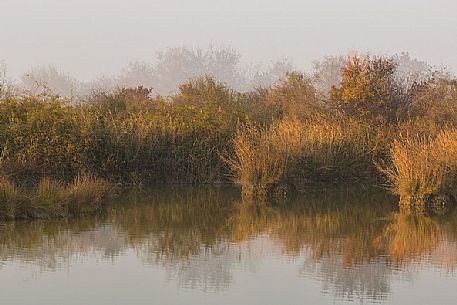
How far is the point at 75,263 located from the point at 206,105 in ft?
51.0

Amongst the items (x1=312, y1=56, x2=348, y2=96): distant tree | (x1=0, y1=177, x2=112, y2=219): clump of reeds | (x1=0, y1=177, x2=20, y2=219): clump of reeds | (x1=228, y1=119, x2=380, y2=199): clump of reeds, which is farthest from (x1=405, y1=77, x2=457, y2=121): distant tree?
(x1=312, y1=56, x2=348, y2=96): distant tree

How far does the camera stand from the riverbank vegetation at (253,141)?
1875 centimetres

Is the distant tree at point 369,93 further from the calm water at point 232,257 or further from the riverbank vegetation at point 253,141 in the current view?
the calm water at point 232,257

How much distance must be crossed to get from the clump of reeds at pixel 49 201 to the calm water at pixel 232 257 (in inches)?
18.7

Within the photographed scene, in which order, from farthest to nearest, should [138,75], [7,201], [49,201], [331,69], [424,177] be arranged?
[138,75] < [331,69] < [424,177] < [49,201] < [7,201]

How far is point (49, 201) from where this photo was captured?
1440 cm

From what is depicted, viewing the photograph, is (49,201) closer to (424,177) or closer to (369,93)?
(424,177)

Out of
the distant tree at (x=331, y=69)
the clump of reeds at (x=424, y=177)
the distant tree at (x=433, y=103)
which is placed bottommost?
the clump of reeds at (x=424, y=177)

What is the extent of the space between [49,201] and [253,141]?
24.1 feet

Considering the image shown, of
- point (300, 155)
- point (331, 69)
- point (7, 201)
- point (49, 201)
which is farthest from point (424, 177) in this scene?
point (331, 69)

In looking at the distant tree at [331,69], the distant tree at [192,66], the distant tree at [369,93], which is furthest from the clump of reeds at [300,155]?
the distant tree at [192,66]

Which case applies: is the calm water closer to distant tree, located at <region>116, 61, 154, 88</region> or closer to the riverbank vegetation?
the riverbank vegetation

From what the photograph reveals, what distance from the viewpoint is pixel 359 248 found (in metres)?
11.7

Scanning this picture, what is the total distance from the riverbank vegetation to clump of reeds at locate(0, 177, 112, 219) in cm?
295
